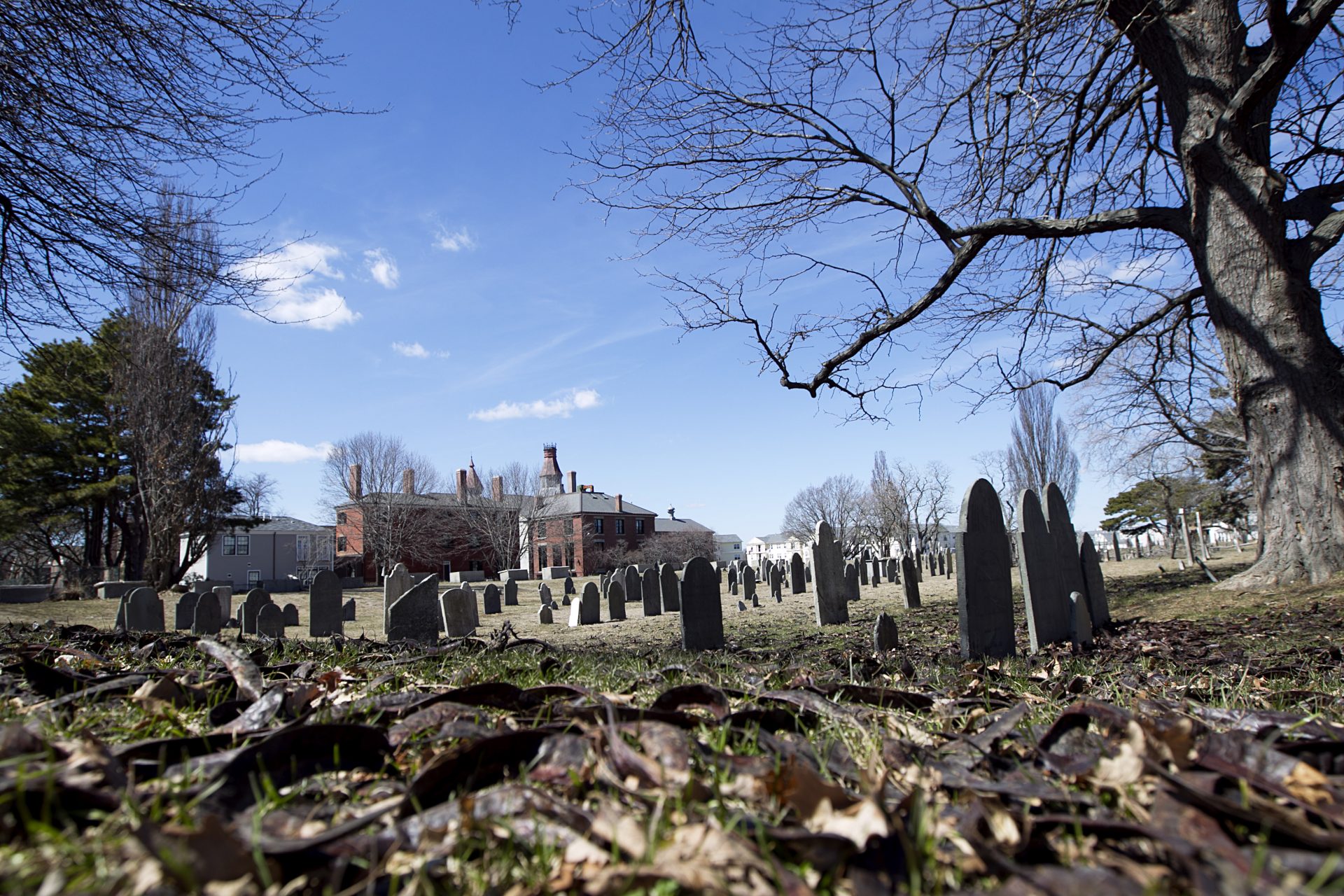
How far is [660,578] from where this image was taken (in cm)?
1719

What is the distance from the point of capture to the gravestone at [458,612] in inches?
489

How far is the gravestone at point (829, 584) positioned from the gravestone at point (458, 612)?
603 cm

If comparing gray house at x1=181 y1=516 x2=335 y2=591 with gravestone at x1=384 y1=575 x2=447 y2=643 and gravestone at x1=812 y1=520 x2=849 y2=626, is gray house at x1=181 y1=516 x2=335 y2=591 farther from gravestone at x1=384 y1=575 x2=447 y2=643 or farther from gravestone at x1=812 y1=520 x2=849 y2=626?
gravestone at x1=812 y1=520 x2=849 y2=626

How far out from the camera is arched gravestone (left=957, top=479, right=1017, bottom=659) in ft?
22.4

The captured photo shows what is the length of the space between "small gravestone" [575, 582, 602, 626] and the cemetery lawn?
12756mm

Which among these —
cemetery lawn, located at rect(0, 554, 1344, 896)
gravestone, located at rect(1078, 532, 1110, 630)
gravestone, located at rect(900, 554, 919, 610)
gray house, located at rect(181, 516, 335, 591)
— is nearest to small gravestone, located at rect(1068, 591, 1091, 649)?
gravestone, located at rect(1078, 532, 1110, 630)

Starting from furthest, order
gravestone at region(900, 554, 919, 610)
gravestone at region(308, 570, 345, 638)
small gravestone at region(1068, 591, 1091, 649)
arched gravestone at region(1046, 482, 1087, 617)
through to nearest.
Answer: gravestone at region(900, 554, 919, 610) < gravestone at region(308, 570, 345, 638) < arched gravestone at region(1046, 482, 1087, 617) < small gravestone at region(1068, 591, 1091, 649)

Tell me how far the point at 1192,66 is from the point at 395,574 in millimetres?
15978

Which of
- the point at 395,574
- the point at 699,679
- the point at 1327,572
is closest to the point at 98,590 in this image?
the point at 395,574

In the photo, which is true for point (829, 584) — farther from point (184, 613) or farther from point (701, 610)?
point (184, 613)

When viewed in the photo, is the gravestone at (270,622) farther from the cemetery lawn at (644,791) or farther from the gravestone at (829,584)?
the cemetery lawn at (644,791)

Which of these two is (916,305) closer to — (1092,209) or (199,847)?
(1092,209)

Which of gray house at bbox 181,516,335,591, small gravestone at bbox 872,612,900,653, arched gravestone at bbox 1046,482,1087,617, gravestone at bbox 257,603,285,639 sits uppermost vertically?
gray house at bbox 181,516,335,591

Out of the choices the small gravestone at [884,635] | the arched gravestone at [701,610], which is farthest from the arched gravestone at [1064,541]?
the arched gravestone at [701,610]
